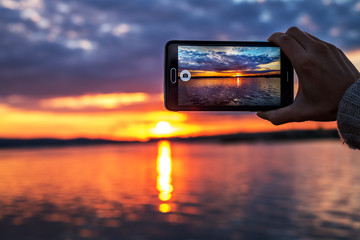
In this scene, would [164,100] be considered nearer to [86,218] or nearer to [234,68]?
[234,68]

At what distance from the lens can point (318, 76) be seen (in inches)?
75.9

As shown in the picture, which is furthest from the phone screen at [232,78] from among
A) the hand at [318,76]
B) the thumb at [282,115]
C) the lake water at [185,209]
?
the lake water at [185,209]

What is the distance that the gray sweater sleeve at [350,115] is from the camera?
1.84 m

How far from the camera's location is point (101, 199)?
5316 cm

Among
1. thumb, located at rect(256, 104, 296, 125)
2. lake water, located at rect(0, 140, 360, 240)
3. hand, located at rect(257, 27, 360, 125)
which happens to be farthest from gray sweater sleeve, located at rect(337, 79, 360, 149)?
lake water, located at rect(0, 140, 360, 240)

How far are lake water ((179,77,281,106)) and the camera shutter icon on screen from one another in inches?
4.2

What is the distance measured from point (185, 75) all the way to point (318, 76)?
1.27m

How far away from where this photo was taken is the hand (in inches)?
75.5

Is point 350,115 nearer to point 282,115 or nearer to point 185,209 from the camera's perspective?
point 282,115

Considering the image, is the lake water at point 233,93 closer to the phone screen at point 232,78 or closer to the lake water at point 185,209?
the phone screen at point 232,78

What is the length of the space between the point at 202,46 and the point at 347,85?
126cm

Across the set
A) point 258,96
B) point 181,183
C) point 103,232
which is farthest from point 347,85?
point 181,183

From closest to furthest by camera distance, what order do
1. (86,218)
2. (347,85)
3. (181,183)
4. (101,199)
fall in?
(347,85)
(86,218)
(101,199)
(181,183)

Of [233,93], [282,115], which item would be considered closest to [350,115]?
[282,115]
